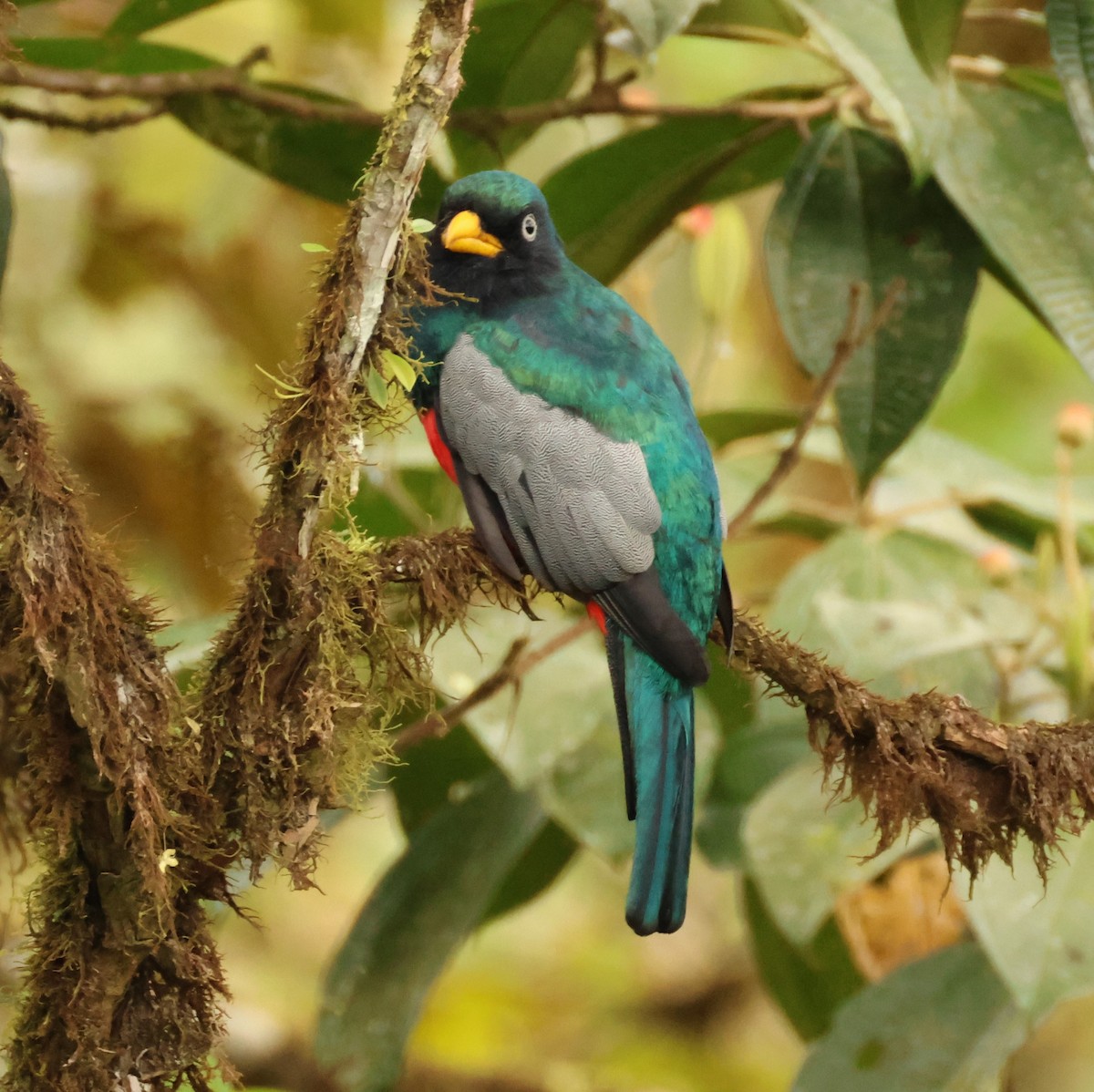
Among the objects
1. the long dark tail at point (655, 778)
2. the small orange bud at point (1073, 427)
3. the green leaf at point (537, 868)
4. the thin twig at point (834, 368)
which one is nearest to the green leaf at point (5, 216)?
the long dark tail at point (655, 778)

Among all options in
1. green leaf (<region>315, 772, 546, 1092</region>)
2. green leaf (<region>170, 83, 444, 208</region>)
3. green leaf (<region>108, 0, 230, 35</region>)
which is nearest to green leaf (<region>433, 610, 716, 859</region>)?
green leaf (<region>315, 772, 546, 1092</region>)

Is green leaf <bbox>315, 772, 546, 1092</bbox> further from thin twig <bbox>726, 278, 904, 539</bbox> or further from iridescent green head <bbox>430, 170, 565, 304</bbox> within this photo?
iridescent green head <bbox>430, 170, 565, 304</bbox>

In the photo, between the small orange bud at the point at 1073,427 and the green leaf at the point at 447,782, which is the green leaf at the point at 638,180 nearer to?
the small orange bud at the point at 1073,427

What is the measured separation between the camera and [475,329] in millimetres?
2273

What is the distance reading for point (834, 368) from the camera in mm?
2484

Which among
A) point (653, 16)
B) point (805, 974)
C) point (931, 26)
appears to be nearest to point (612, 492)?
point (653, 16)

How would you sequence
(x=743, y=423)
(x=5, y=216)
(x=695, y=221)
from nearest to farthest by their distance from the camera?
(x=5, y=216)
(x=695, y=221)
(x=743, y=423)

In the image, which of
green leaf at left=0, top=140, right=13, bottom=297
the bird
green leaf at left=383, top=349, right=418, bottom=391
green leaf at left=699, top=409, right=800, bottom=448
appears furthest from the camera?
green leaf at left=699, top=409, right=800, bottom=448

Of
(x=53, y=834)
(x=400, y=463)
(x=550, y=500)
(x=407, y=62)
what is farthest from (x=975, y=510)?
(x=53, y=834)

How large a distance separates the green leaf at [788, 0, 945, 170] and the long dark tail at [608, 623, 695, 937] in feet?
3.08

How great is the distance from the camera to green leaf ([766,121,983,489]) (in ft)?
A: 8.50

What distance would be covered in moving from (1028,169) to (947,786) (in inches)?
48.7

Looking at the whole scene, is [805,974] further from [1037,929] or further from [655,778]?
[655,778]

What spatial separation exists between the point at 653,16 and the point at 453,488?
1205 millimetres
